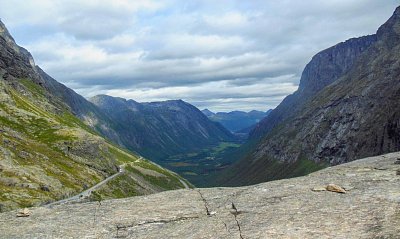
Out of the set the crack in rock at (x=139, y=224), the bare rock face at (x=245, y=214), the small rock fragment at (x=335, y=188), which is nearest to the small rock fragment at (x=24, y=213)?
A: the bare rock face at (x=245, y=214)

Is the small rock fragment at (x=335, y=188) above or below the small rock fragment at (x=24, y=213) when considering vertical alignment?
above

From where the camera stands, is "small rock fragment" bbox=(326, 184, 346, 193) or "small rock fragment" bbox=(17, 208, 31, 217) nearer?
"small rock fragment" bbox=(326, 184, 346, 193)

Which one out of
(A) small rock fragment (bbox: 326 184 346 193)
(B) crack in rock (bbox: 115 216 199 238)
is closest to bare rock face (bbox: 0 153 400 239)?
(B) crack in rock (bbox: 115 216 199 238)

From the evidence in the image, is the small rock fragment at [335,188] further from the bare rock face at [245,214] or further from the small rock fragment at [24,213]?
the small rock fragment at [24,213]

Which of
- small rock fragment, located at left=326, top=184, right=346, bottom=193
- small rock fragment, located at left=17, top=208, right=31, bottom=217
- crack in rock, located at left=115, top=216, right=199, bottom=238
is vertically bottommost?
crack in rock, located at left=115, top=216, right=199, bottom=238

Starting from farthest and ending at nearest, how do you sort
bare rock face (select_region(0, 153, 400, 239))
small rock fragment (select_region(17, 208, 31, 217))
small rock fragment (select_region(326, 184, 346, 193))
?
small rock fragment (select_region(17, 208, 31, 217))
small rock fragment (select_region(326, 184, 346, 193))
bare rock face (select_region(0, 153, 400, 239))

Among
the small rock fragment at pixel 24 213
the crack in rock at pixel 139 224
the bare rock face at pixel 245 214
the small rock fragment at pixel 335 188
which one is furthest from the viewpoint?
the small rock fragment at pixel 24 213

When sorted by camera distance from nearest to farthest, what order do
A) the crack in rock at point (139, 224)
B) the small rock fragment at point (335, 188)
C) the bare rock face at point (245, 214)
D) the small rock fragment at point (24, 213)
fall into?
the bare rock face at point (245, 214) → the crack in rock at point (139, 224) → the small rock fragment at point (335, 188) → the small rock fragment at point (24, 213)

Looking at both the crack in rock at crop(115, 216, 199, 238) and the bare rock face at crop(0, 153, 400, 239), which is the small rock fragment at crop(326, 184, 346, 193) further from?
the crack in rock at crop(115, 216, 199, 238)

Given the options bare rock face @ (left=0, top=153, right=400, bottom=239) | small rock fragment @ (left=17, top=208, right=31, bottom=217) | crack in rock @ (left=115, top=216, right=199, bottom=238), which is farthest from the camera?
small rock fragment @ (left=17, top=208, right=31, bottom=217)

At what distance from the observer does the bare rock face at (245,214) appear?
20359 millimetres

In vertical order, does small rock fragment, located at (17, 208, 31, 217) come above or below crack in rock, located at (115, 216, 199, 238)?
above

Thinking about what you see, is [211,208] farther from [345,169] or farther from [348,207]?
[345,169]

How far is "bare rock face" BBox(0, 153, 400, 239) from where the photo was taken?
2036cm
